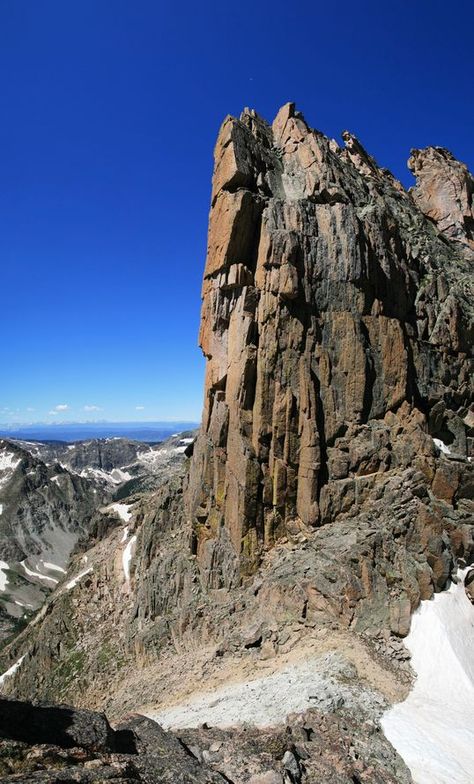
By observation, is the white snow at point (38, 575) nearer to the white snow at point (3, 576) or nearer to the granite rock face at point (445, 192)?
the white snow at point (3, 576)

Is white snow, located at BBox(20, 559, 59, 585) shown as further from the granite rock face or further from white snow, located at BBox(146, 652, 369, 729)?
the granite rock face

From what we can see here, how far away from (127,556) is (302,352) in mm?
33282

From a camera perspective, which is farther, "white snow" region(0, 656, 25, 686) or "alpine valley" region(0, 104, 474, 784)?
"white snow" region(0, 656, 25, 686)

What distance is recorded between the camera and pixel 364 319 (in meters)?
35.7

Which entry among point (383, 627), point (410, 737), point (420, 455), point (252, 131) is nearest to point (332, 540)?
point (383, 627)

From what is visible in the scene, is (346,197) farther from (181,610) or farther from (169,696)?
(169,696)

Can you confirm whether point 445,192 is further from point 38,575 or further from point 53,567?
point 53,567

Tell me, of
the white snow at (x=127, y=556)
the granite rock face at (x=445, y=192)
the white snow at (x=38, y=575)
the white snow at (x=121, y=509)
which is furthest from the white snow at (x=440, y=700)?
the white snow at (x=38, y=575)

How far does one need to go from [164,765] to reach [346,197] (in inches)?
1515

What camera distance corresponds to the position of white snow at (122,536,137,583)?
49438 mm

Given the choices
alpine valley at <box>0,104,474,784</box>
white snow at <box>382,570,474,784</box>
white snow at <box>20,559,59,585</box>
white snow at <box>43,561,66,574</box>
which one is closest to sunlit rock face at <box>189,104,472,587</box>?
alpine valley at <box>0,104,474,784</box>

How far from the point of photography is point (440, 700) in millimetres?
20797

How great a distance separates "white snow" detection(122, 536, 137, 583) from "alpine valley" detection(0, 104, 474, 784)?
0.35m

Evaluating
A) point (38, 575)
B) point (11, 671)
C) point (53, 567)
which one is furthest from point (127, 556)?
point (53, 567)
